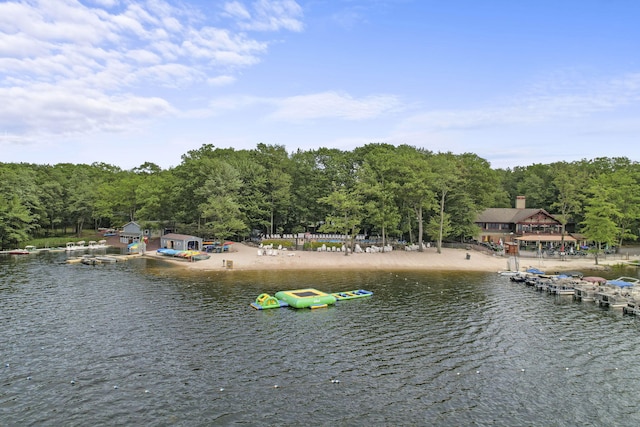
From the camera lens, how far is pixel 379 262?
2382 inches

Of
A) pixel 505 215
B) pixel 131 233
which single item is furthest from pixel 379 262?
pixel 131 233

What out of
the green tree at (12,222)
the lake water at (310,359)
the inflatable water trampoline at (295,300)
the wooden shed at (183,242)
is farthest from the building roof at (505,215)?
the green tree at (12,222)

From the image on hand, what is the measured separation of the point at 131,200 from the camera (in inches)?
3612

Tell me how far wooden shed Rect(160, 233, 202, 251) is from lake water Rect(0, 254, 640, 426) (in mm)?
27198

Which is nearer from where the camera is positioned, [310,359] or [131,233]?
[310,359]

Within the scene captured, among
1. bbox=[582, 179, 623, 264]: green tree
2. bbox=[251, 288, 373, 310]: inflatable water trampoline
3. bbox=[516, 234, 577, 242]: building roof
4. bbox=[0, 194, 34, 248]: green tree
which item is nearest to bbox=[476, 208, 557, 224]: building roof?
bbox=[516, 234, 577, 242]: building roof

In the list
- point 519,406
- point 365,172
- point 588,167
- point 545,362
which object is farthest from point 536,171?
point 519,406

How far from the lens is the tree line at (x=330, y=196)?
222 feet

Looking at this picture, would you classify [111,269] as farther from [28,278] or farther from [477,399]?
[477,399]

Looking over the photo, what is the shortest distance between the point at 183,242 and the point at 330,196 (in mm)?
25919

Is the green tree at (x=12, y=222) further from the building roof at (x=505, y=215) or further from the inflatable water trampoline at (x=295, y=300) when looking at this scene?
the building roof at (x=505, y=215)

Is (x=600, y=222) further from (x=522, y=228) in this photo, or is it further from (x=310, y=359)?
(x=310, y=359)

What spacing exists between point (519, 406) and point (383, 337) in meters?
10.5

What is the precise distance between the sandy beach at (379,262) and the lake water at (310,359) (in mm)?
14265
